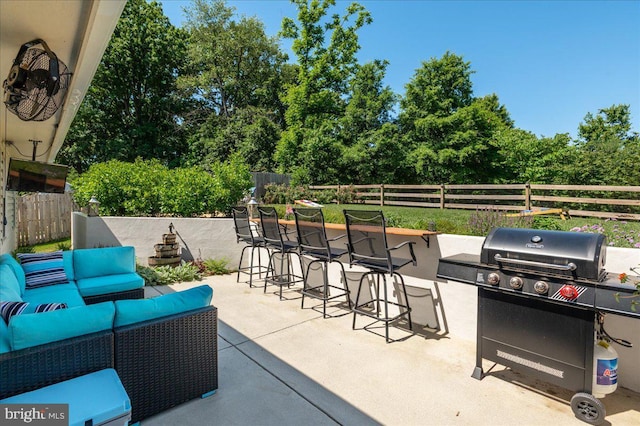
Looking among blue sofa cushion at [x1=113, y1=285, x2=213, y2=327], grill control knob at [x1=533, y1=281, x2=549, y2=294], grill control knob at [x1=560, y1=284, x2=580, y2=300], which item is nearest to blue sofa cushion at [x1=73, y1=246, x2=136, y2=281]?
blue sofa cushion at [x1=113, y1=285, x2=213, y2=327]

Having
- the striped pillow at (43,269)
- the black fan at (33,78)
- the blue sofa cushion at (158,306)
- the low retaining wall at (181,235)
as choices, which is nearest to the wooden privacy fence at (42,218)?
the low retaining wall at (181,235)

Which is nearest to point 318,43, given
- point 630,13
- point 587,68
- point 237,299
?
point 587,68

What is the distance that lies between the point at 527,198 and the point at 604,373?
8.19 m

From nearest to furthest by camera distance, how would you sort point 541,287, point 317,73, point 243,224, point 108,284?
point 541,287
point 108,284
point 243,224
point 317,73

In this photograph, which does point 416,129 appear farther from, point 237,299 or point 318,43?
point 237,299

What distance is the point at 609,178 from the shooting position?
1112 centimetres

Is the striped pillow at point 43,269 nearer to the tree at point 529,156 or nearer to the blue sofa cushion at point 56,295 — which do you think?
the blue sofa cushion at point 56,295

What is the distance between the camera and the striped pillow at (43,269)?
3.79 m

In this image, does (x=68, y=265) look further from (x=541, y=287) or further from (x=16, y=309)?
(x=541, y=287)

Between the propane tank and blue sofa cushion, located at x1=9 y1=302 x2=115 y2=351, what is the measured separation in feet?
10.1

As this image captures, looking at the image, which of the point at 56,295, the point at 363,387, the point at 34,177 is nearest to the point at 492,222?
the point at 363,387

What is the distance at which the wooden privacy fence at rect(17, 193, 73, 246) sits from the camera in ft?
30.1

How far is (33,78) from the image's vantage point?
1.92 metres

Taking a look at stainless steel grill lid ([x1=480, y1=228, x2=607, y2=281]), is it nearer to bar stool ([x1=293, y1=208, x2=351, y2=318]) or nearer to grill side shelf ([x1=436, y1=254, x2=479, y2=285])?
grill side shelf ([x1=436, y1=254, x2=479, y2=285])
